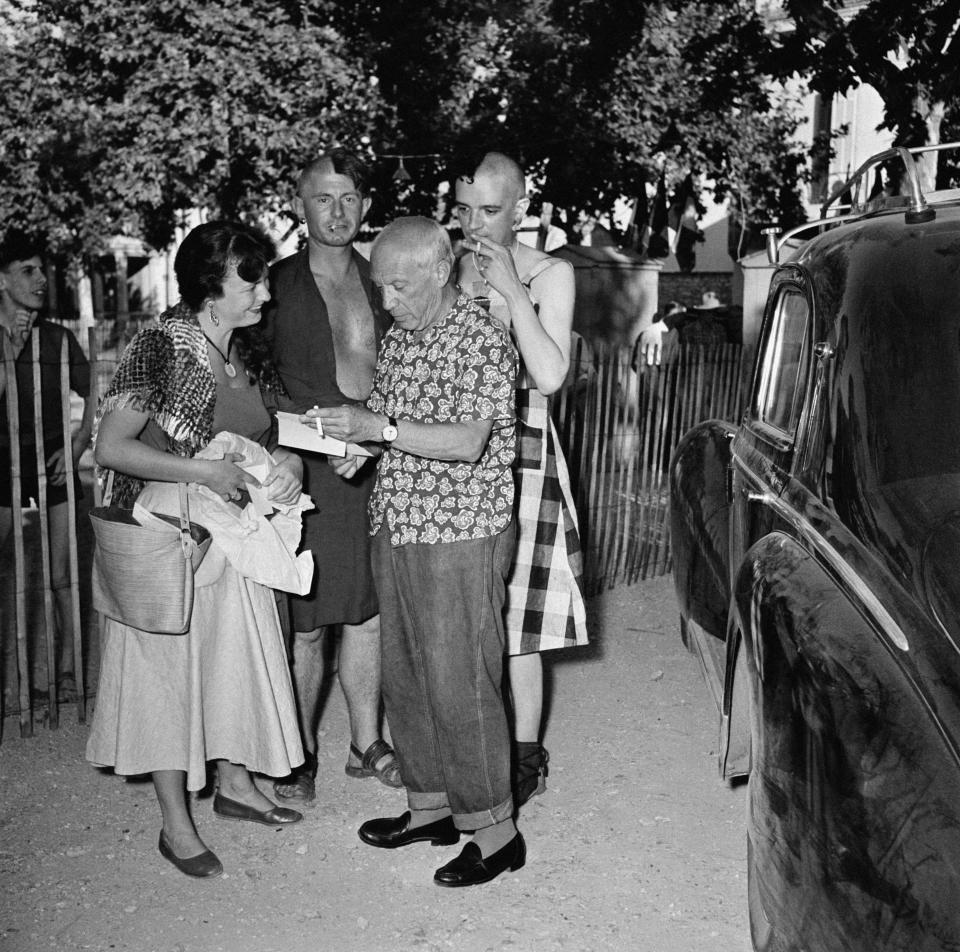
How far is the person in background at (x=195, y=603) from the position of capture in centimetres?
378

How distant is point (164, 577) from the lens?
3.76 meters

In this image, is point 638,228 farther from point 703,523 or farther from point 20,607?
point 20,607

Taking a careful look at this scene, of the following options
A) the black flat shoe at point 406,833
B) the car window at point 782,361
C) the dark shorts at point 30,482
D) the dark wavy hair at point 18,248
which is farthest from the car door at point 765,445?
the dark wavy hair at point 18,248

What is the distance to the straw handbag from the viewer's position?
376 centimetres

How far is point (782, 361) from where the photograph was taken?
4.32 metres

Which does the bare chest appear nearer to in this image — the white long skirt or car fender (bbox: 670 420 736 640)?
the white long skirt

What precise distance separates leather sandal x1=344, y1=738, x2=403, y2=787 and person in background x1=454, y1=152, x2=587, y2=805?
1.67ft

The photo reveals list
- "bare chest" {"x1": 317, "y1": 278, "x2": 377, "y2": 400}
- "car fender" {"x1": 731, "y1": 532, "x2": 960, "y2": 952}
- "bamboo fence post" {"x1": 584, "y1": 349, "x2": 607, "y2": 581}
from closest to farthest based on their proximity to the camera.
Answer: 1. "car fender" {"x1": 731, "y1": 532, "x2": 960, "y2": 952}
2. "bare chest" {"x1": 317, "y1": 278, "x2": 377, "y2": 400}
3. "bamboo fence post" {"x1": 584, "y1": 349, "x2": 607, "y2": 581}

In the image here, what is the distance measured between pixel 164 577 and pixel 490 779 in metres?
1.14

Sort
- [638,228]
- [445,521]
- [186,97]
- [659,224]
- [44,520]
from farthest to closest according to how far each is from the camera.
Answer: [638,228]
[659,224]
[186,97]
[44,520]
[445,521]

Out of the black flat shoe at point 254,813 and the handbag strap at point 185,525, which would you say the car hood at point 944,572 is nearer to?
the handbag strap at point 185,525

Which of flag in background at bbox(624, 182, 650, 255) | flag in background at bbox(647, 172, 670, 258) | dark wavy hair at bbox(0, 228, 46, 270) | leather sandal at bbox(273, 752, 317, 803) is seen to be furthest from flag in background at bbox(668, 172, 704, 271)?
leather sandal at bbox(273, 752, 317, 803)

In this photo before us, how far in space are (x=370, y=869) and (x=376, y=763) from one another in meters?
0.76


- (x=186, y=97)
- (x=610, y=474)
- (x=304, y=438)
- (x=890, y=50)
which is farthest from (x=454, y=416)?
(x=186, y=97)
